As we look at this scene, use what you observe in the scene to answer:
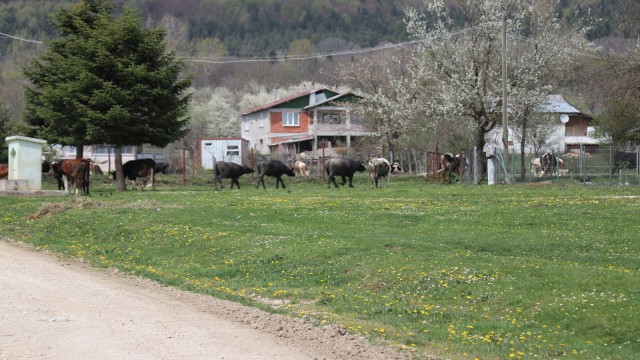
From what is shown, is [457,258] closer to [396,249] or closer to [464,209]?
[396,249]

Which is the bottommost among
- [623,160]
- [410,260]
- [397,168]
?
[410,260]

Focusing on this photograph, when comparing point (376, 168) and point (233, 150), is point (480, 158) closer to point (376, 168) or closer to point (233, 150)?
point (376, 168)

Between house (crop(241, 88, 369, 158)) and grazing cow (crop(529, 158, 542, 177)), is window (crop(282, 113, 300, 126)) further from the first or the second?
grazing cow (crop(529, 158, 542, 177))

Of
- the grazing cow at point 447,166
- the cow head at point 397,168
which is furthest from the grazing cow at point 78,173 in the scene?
the cow head at point 397,168

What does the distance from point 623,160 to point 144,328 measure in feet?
134

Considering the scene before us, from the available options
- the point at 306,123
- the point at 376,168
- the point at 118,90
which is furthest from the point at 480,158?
the point at 306,123

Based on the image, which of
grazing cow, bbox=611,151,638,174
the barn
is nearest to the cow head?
the barn

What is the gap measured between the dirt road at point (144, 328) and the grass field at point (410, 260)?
63cm

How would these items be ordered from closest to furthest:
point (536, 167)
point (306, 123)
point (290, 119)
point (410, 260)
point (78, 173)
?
point (410, 260), point (78, 173), point (536, 167), point (306, 123), point (290, 119)

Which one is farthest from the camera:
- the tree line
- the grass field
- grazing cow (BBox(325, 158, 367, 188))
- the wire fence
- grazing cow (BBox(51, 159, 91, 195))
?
the tree line

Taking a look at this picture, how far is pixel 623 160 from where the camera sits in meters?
47.4

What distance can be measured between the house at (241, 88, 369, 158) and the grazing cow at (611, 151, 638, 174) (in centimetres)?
3614

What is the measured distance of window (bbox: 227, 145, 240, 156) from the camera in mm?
78812

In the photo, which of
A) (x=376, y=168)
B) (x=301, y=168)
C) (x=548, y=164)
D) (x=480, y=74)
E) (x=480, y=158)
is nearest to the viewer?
(x=376, y=168)
